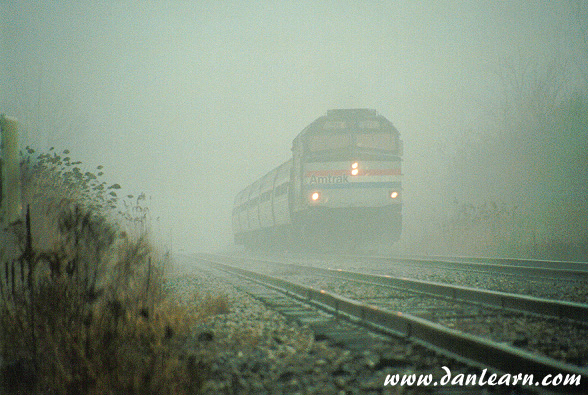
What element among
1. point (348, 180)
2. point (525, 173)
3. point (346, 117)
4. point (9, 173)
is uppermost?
point (346, 117)

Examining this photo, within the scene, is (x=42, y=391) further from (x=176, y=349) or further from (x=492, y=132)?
(x=492, y=132)

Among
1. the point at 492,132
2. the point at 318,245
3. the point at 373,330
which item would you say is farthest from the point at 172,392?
the point at 492,132

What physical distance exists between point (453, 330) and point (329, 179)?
1102 cm

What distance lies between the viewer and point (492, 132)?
76.6 ft

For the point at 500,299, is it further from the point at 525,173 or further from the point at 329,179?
the point at 525,173

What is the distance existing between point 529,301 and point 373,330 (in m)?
1.78

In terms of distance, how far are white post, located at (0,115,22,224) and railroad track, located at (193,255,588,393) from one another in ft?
9.94

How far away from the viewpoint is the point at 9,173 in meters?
4.00

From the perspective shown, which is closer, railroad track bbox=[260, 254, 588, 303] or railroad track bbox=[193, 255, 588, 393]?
railroad track bbox=[193, 255, 588, 393]

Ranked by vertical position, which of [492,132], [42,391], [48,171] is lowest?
[42,391]

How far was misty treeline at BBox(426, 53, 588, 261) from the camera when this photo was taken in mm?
14445

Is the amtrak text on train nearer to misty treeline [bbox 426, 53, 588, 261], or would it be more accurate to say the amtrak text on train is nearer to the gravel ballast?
misty treeline [bbox 426, 53, 588, 261]

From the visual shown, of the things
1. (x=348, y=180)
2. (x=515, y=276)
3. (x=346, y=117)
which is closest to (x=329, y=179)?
(x=348, y=180)

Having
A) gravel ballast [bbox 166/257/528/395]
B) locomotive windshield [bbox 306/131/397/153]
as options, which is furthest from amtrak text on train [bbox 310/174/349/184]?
gravel ballast [bbox 166/257/528/395]
